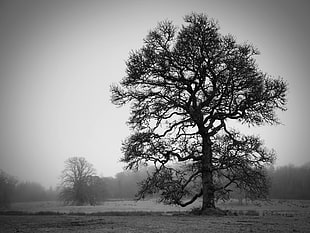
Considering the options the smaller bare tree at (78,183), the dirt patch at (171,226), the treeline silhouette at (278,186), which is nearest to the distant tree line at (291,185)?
the treeline silhouette at (278,186)

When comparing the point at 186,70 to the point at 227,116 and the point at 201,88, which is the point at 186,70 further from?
the point at 227,116

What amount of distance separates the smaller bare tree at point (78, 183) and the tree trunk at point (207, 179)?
175 ft

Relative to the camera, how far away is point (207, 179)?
63.1 ft

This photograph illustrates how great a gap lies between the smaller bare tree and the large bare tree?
2058 inches

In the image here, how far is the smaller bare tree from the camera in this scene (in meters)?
67.1

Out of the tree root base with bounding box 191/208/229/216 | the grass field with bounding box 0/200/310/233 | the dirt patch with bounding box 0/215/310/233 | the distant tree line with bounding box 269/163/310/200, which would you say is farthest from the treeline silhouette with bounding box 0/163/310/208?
the dirt patch with bounding box 0/215/310/233

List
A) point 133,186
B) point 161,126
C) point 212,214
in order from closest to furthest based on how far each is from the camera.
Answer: point 212,214
point 161,126
point 133,186

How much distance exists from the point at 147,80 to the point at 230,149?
7494 mm

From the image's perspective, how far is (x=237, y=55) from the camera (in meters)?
19.8

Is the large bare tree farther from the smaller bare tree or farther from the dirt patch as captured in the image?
the smaller bare tree

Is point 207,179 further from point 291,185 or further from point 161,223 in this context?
point 291,185

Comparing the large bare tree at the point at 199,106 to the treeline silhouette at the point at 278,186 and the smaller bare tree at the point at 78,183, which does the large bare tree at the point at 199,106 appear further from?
the smaller bare tree at the point at 78,183

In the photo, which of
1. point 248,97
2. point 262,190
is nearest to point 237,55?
point 248,97

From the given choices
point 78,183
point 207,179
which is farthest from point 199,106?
point 78,183
